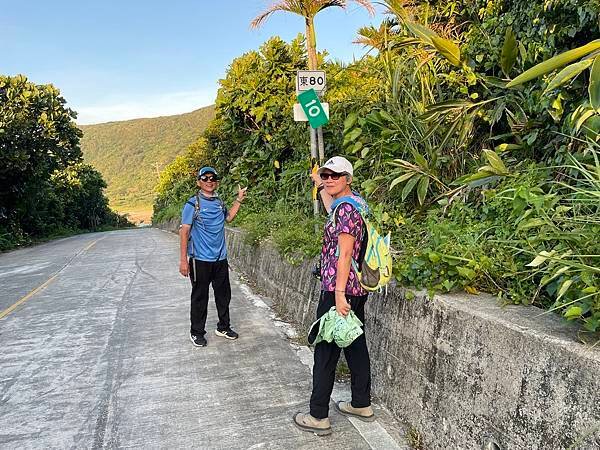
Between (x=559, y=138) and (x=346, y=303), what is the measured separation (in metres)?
2.55

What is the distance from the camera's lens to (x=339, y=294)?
3490mm

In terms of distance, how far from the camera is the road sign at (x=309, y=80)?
20.2 feet

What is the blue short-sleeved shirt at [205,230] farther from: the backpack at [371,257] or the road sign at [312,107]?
the backpack at [371,257]

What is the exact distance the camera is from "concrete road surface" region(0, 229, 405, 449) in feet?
12.0

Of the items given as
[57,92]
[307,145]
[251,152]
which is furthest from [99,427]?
[57,92]

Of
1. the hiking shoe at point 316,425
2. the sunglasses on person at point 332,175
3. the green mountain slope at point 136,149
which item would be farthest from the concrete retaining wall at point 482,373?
the green mountain slope at point 136,149

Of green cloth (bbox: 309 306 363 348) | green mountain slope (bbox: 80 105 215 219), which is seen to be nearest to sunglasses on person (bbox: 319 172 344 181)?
green cloth (bbox: 309 306 363 348)

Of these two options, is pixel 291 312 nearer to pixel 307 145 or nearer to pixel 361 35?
pixel 307 145

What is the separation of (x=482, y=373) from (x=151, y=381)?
3033 millimetres

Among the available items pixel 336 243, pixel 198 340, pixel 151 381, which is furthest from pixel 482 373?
pixel 198 340

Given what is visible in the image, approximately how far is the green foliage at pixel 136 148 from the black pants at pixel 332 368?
10009cm

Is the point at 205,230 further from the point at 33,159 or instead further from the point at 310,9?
→ the point at 33,159

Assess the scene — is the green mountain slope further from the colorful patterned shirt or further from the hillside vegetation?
the colorful patterned shirt

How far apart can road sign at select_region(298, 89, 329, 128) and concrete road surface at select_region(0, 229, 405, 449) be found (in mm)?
2475
